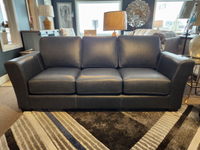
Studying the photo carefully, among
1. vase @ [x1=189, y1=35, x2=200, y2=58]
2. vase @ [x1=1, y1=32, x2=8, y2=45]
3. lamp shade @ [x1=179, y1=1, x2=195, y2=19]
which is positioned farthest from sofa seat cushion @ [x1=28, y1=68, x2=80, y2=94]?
lamp shade @ [x1=179, y1=1, x2=195, y2=19]

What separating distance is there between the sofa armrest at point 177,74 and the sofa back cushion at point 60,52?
1.23m

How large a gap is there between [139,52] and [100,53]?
1.90ft

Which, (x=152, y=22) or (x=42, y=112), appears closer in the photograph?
(x=42, y=112)

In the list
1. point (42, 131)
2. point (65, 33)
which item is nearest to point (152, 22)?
point (65, 33)

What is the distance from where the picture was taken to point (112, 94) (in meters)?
1.56

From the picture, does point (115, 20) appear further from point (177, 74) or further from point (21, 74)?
point (21, 74)

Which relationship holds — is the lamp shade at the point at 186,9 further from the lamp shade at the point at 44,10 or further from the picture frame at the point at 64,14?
the picture frame at the point at 64,14

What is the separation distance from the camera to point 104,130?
1.33 m

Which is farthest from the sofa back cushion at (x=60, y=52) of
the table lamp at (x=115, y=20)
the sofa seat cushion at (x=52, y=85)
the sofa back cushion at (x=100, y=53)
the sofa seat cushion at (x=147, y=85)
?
the sofa seat cushion at (x=147, y=85)

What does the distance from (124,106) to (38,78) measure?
108 cm

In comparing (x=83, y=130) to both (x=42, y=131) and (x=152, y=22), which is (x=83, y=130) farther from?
(x=152, y=22)

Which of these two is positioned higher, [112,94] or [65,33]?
[65,33]

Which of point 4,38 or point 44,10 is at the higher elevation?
point 44,10

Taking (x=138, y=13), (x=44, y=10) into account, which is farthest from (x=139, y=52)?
(x=138, y=13)
